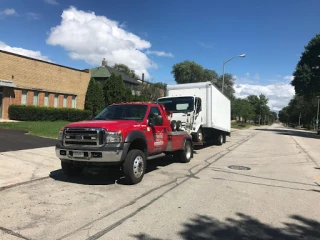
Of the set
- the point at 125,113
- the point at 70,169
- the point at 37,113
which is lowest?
the point at 70,169

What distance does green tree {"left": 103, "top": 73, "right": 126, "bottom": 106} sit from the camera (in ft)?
114

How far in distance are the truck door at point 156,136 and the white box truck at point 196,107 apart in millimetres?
2783

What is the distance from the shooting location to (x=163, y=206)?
18.4 ft

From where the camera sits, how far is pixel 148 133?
8.05m

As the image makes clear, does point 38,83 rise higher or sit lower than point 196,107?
higher

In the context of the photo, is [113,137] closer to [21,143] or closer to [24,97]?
[21,143]

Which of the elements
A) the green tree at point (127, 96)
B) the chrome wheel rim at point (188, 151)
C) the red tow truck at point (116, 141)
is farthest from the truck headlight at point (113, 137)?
the green tree at point (127, 96)

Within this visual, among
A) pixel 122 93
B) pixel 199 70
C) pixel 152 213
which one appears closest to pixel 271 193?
pixel 152 213

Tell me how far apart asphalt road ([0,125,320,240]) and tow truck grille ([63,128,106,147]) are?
1.00 metres

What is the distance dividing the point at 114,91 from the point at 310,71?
26.2 metres

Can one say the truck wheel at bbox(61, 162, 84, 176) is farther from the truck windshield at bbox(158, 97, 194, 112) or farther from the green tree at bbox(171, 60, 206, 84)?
the green tree at bbox(171, 60, 206, 84)

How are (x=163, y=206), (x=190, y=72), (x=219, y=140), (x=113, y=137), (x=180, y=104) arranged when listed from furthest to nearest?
(x=190, y=72) < (x=219, y=140) < (x=180, y=104) < (x=113, y=137) < (x=163, y=206)

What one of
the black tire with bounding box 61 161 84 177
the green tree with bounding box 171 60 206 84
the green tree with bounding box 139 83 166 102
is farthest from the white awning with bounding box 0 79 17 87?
the green tree with bounding box 171 60 206 84

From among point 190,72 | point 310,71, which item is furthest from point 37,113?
point 190,72
